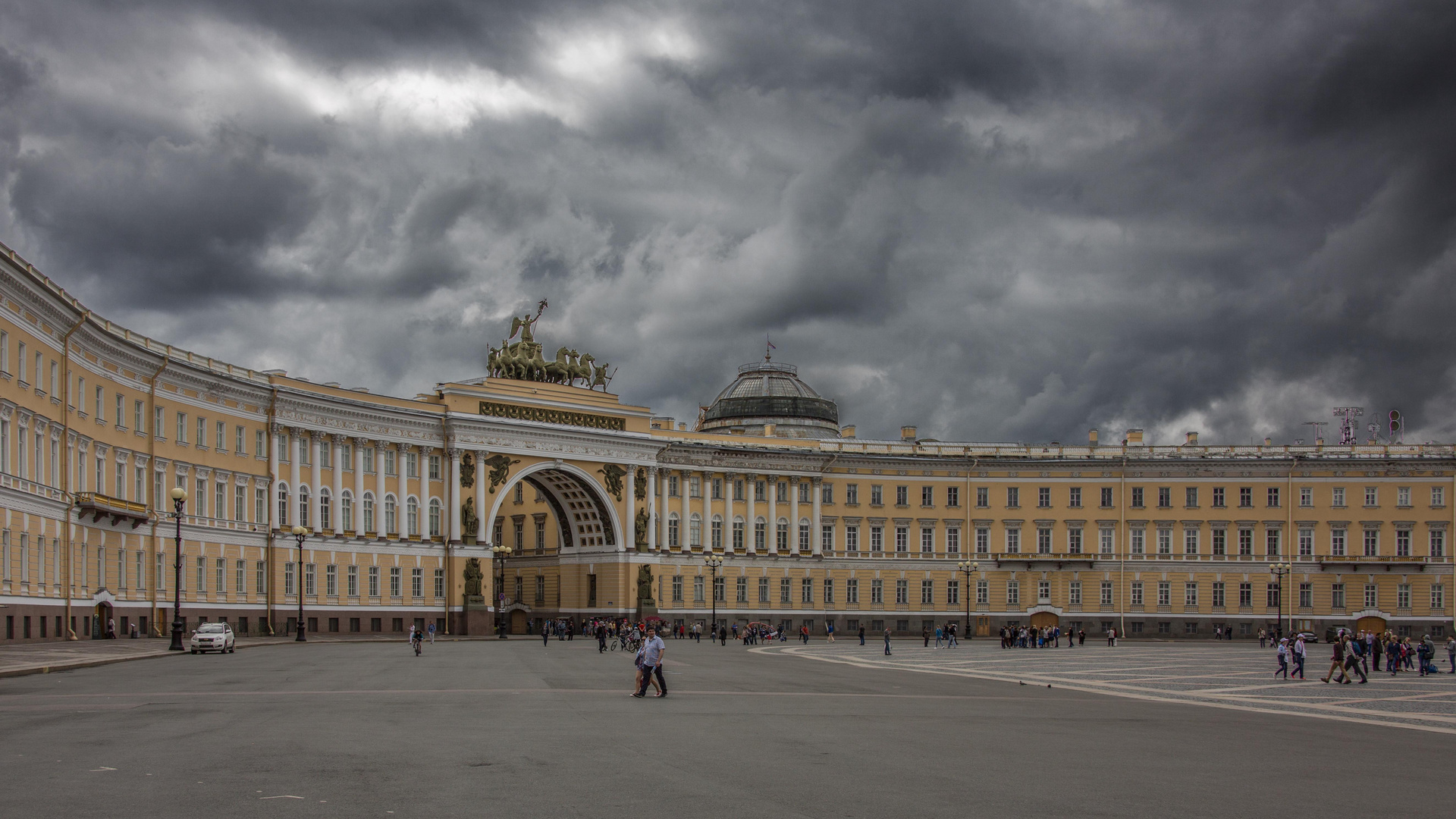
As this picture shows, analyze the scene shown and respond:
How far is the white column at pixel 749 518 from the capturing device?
102m

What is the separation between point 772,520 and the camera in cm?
10231

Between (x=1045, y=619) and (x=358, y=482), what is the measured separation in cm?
5338

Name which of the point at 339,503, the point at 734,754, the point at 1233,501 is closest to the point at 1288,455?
the point at 1233,501

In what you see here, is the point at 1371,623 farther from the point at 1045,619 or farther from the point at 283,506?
the point at 283,506

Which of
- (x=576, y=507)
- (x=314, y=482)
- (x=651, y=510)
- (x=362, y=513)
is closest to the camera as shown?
(x=314, y=482)

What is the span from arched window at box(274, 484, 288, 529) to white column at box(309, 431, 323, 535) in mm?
1756

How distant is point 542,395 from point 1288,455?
2213 inches

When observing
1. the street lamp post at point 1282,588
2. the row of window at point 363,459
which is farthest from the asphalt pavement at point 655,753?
the street lamp post at point 1282,588

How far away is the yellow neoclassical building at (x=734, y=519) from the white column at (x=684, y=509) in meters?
0.17

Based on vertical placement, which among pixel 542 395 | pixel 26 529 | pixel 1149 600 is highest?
pixel 542 395

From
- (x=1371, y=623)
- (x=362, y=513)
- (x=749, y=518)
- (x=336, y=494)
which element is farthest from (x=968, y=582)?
(x=336, y=494)

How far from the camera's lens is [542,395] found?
9106 centimetres

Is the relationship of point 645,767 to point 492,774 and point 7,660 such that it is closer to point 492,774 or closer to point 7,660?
point 492,774

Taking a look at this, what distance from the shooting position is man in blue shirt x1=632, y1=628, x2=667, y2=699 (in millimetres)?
30312
